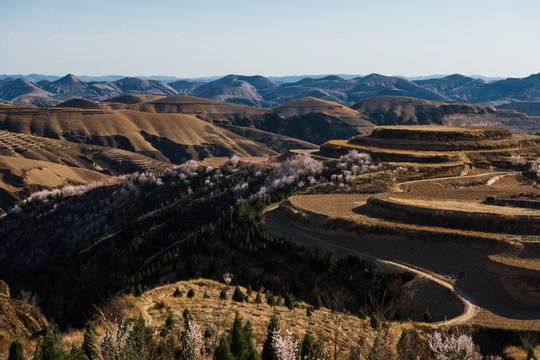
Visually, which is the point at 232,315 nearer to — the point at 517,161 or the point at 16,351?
the point at 16,351

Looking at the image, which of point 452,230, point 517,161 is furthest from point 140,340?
point 517,161

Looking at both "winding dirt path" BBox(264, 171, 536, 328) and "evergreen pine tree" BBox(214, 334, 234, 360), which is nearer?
"evergreen pine tree" BBox(214, 334, 234, 360)

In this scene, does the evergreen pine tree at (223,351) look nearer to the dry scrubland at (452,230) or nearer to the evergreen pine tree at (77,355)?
the evergreen pine tree at (77,355)

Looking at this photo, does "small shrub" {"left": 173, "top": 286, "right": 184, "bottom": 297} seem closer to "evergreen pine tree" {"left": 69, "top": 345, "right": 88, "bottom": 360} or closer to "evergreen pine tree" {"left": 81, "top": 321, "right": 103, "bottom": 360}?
"evergreen pine tree" {"left": 81, "top": 321, "right": 103, "bottom": 360}

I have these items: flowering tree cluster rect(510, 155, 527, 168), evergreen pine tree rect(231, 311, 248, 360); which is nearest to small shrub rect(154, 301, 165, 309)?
evergreen pine tree rect(231, 311, 248, 360)

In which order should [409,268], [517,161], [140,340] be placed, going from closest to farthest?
[140,340] < [409,268] < [517,161]

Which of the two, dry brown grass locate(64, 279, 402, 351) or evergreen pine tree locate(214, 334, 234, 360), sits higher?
evergreen pine tree locate(214, 334, 234, 360)

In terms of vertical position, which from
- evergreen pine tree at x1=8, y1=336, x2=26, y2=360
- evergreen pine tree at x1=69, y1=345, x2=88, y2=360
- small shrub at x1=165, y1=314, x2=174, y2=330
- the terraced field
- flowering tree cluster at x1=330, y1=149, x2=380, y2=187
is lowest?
small shrub at x1=165, y1=314, x2=174, y2=330

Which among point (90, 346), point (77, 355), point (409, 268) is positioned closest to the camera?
point (77, 355)

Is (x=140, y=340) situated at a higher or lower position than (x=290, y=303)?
higher

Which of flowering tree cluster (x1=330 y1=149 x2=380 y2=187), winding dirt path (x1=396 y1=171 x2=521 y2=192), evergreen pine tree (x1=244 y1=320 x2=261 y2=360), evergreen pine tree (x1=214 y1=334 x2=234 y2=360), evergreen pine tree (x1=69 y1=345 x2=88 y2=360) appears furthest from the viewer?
flowering tree cluster (x1=330 y1=149 x2=380 y2=187)

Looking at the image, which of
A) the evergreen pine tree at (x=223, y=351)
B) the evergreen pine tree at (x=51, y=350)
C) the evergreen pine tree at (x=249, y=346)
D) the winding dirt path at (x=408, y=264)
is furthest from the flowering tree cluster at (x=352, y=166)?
the evergreen pine tree at (x=51, y=350)
